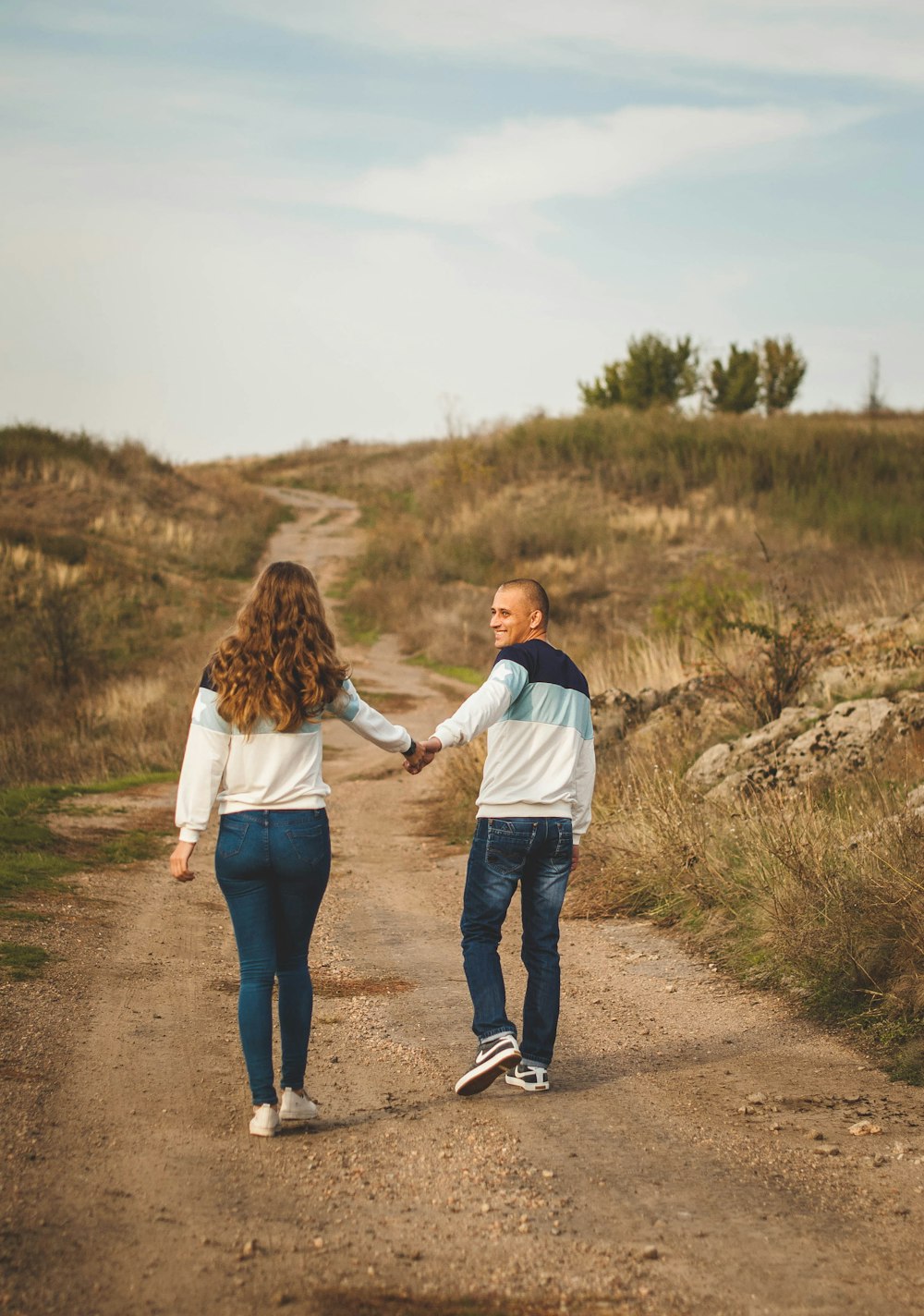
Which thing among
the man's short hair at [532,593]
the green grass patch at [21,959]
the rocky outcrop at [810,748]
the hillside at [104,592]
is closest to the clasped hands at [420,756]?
the man's short hair at [532,593]

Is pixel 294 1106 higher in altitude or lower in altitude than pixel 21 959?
higher

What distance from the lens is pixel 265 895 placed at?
4.15 metres

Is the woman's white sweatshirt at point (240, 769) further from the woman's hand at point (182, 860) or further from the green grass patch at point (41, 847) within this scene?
the green grass patch at point (41, 847)

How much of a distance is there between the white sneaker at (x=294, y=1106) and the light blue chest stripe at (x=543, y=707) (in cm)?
161

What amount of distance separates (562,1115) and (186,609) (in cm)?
2715

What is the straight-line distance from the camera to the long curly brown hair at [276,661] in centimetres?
414

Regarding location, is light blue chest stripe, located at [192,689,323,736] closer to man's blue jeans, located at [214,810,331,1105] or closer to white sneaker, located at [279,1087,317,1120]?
man's blue jeans, located at [214,810,331,1105]

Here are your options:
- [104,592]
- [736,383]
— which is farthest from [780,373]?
[104,592]

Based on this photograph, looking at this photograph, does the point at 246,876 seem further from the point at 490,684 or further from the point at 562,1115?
the point at 562,1115

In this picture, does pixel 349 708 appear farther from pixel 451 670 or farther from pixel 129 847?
pixel 451 670

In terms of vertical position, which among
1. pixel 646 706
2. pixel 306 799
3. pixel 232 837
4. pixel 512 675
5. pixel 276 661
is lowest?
pixel 646 706

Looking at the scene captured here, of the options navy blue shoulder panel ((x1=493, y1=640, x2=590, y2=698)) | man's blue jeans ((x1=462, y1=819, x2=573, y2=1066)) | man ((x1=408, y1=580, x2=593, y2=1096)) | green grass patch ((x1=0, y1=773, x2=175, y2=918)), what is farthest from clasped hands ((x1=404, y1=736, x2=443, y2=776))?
green grass patch ((x1=0, y1=773, x2=175, y2=918))

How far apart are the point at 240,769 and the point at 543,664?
1306 mm

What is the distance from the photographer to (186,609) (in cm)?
3036
